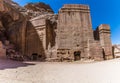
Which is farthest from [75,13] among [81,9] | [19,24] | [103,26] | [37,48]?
[19,24]

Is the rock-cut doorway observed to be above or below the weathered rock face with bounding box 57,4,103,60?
below

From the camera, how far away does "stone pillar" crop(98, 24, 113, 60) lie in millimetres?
19473

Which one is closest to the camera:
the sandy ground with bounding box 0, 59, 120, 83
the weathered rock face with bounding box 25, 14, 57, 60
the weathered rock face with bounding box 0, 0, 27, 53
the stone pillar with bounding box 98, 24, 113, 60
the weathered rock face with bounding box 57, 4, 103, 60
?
the sandy ground with bounding box 0, 59, 120, 83

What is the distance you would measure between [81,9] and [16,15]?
394 inches

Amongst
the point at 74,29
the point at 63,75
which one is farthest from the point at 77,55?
the point at 63,75

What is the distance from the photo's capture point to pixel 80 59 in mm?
18438

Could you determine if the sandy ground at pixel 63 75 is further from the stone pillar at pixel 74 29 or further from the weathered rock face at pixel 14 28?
the weathered rock face at pixel 14 28

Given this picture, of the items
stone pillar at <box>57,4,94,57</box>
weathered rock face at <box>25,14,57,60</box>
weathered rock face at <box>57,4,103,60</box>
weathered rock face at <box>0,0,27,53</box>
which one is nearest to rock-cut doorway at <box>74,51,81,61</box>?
weathered rock face at <box>57,4,103,60</box>

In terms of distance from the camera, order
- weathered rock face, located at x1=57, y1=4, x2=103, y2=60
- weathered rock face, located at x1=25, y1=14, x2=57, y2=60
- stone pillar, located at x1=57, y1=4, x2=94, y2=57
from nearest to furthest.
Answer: weathered rock face, located at x1=57, y1=4, x2=103, y2=60 → stone pillar, located at x1=57, y1=4, x2=94, y2=57 → weathered rock face, located at x1=25, y1=14, x2=57, y2=60

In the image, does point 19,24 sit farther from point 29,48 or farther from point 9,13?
point 29,48

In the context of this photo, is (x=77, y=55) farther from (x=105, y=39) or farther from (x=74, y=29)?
A: (x=105, y=39)

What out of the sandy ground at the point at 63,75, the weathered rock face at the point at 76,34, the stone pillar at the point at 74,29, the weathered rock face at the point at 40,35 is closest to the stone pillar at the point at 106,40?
the weathered rock face at the point at 76,34

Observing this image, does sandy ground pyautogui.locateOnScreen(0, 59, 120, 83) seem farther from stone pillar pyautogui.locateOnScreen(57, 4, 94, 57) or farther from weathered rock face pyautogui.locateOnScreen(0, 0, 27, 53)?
weathered rock face pyautogui.locateOnScreen(0, 0, 27, 53)

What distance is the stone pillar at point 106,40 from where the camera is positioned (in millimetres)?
19473
